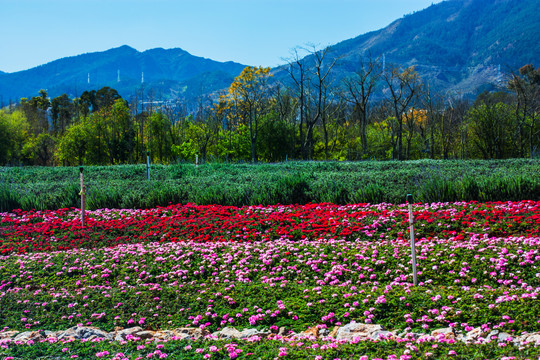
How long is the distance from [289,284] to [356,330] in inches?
56.9

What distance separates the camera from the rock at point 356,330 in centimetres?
443

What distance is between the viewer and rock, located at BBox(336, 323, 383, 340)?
14.5 feet

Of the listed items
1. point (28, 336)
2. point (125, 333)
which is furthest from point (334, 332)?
point (28, 336)

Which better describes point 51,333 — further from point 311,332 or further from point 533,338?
point 533,338

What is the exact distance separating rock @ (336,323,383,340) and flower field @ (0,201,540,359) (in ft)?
0.48

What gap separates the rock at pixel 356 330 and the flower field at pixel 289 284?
0.15 m

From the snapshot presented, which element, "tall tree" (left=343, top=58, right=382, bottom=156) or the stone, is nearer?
the stone

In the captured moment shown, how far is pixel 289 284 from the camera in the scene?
5887 mm

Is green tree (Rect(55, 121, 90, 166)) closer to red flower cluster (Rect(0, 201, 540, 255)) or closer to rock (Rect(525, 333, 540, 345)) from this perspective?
red flower cluster (Rect(0, 201, 540, 255))

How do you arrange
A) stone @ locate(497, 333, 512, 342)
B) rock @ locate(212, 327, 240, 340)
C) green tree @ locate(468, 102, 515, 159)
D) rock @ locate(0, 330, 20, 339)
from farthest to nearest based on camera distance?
green tree @ locate(468, 102, 515, 159), rock @ locate(0, 330, 20, 339), rock @ locate(212, 327, 240, 340), stone @ locate(497, 333, 512, 342)

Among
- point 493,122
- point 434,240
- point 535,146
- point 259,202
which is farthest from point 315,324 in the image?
point 535,146

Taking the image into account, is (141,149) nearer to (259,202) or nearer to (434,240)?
(259,202)

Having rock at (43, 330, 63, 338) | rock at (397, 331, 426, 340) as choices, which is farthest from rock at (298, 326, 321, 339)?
rock at (43, 330, 63, 338)

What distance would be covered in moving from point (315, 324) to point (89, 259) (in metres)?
4.74
